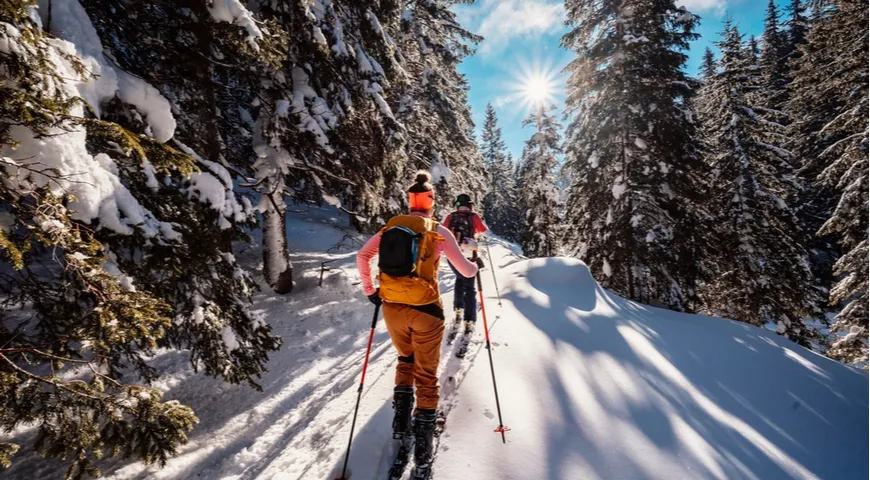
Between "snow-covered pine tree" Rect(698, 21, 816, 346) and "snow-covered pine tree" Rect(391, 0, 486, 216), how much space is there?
1094 centimetres

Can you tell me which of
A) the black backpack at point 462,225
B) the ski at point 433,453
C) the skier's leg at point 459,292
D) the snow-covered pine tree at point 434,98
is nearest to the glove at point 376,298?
the ski at point 433,453

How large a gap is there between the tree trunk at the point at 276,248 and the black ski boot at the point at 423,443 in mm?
6566

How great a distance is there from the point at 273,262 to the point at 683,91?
48.3 feet

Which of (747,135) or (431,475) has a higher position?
(747,135)

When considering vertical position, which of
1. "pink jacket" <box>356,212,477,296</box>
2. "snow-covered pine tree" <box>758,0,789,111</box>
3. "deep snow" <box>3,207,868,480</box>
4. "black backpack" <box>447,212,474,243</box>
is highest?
"snow-covered pine tree" <box>758,0,789,111</box>

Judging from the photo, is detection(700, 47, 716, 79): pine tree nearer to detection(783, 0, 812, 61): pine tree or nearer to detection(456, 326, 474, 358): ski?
detection(783, 0, 812, 61): pine tree

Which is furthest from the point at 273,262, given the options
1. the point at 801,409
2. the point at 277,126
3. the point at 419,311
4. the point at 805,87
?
the point at 805,87

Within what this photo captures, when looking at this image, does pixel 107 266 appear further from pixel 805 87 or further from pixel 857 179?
pixel 805 87

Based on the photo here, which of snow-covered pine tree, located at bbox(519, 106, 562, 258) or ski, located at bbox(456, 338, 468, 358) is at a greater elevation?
snow-covered pine tree, located at bbox(519, 106, 562, 258)

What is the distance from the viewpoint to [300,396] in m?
5.60

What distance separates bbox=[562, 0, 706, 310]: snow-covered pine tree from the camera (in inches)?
510

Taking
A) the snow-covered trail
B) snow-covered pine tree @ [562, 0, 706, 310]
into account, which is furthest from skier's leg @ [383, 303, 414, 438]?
snow-covered pine tree @ [562, 0, 706, 310]

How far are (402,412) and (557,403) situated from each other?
6.75 ft

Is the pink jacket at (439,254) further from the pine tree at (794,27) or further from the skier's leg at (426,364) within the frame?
the pine tree at (794,27)
